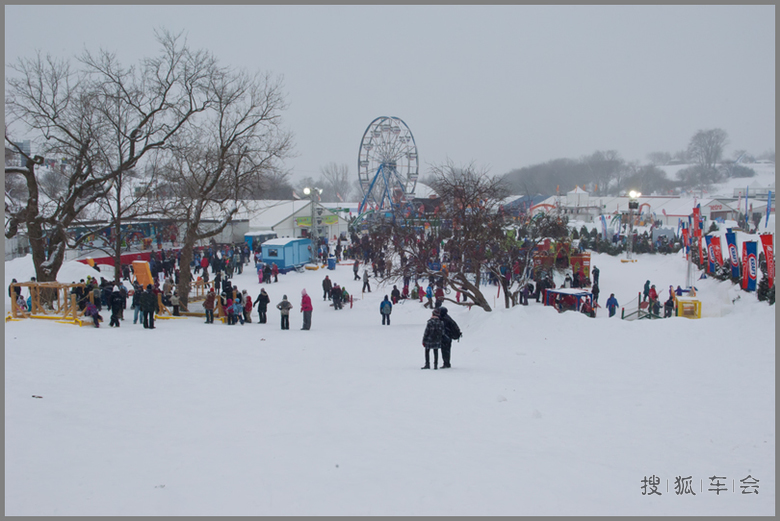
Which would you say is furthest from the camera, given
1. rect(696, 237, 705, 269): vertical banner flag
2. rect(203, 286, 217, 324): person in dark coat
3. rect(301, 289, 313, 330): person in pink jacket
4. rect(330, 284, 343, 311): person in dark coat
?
rect(696, 237, 705, 269): vertical banner flag

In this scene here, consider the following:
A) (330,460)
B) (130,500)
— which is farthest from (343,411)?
(130,500)

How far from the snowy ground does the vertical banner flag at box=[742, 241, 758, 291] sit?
5.97m

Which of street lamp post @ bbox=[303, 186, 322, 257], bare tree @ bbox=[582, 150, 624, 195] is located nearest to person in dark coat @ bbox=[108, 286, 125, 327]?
street lamp post @ bbox=[303, 186, 322, 257]

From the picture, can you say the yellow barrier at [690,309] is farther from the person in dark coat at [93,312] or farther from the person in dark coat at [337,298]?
the person in dark coat at [93,312]

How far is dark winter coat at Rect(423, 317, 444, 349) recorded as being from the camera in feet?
27.7

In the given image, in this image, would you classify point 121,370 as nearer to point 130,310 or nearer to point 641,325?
point 130,310

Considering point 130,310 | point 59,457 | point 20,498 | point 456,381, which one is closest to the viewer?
point 20,498

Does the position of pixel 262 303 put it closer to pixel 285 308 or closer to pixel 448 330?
pixel 285 308

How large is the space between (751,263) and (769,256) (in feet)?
4.78

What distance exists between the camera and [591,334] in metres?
11.5

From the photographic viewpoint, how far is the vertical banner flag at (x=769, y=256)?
1434cm

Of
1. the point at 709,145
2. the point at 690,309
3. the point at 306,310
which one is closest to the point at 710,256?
the point at 690,309

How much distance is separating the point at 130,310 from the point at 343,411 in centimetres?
1155

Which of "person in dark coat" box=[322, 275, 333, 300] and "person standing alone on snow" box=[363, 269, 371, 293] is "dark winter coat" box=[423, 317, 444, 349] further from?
"person standing alone on snow" box=[363, 269, 371, 293]
